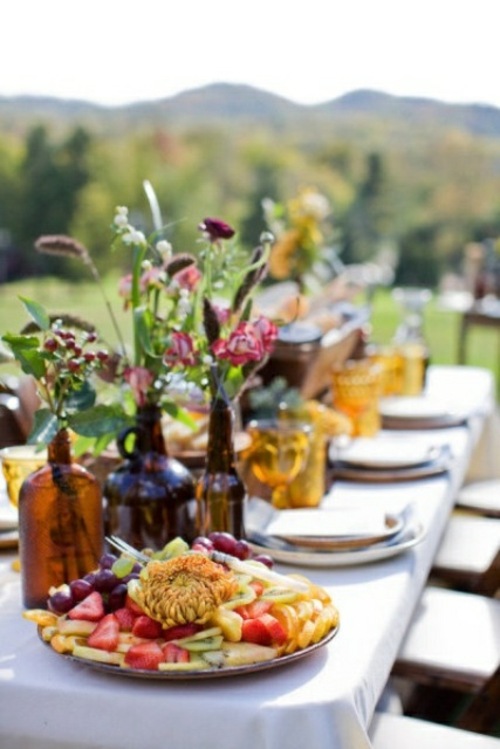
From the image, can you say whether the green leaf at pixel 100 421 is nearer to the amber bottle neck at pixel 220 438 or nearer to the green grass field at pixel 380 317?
the amber bottle neck at pixel 220 438

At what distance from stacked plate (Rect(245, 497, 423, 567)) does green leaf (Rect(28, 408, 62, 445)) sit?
41 centimetres

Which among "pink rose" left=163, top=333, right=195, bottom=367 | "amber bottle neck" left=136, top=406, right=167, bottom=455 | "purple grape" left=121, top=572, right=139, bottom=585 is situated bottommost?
"purple grape" left=121, top=572, right=139, bottom=585

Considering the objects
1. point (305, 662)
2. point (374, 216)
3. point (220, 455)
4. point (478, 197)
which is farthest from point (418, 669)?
point (478, 197)

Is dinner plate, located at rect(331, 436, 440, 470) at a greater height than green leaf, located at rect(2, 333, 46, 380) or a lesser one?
lesser

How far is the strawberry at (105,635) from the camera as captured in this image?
130 centimetres

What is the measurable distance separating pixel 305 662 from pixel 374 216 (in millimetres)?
12505

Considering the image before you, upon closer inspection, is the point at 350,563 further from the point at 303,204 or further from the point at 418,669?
the point at 303,204

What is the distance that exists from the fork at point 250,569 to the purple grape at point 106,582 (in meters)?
0.04

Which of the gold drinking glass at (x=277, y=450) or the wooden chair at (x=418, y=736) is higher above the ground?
the gold drinking glass at (x=277, y=450)

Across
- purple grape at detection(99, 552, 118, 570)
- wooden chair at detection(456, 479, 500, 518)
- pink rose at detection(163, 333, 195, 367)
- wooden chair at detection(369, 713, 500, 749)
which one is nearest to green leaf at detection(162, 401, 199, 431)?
pink rose at detection(163, 333, 195, 367)

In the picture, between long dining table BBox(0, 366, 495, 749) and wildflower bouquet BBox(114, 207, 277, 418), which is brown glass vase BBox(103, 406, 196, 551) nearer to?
wildflower bouquet BBox(114, 207, 277, 418)

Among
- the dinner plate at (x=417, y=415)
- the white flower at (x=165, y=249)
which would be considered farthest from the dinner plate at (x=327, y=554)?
the dinner plate at (x=417, y=415)

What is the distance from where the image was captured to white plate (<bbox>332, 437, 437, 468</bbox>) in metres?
2.41

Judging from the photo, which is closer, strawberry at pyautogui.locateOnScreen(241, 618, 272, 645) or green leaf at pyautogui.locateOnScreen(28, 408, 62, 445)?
strawberry at pyautogui.locateOnScreen(241, 618, 272, 645)
